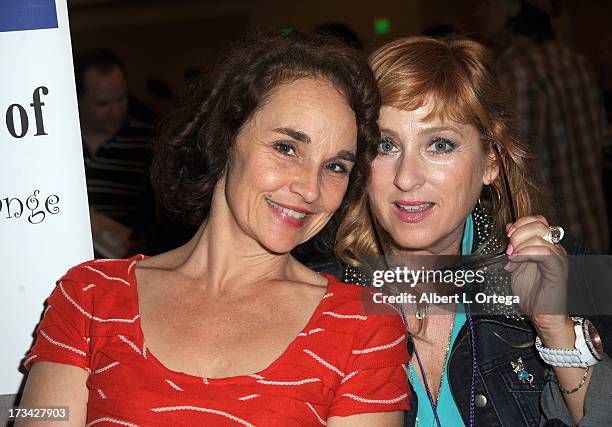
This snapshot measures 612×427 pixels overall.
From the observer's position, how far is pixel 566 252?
218cm

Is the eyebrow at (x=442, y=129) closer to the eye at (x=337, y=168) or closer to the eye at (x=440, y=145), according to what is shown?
the eye at (x=440, y=145)

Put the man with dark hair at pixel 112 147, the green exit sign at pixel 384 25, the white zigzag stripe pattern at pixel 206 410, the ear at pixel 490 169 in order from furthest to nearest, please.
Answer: the green exit sign at pixel 384 25 < the man with dark hair at pixel 112 147 < the ear at pixel 490 169 < the white zigzag stripe pattern at pixel 206 410

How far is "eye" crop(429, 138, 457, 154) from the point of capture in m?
2.10

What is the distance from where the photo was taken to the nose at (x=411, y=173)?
6.78 feet

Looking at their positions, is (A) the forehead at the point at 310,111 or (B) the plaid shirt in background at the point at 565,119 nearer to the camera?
(A) the forehead at the point at 310,111

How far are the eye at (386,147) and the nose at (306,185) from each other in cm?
23

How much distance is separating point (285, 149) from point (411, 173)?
0.31 metres

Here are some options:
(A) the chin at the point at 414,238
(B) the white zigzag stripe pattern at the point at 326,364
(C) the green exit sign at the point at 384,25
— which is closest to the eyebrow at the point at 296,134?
(A) the chin at the point at 414,238

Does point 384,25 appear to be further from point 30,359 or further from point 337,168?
point 30,359

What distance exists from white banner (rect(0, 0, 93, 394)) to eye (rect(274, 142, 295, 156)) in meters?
0.48

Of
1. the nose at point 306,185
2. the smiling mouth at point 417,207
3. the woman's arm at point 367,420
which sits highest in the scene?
the nose at point 306,185

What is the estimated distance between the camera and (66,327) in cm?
202

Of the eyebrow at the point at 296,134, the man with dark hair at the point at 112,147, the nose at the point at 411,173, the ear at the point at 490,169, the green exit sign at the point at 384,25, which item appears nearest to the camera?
the eyebrow at the point at 296,134

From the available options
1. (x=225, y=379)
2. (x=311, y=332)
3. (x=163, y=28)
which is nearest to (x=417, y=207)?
(x=311, y=332)
